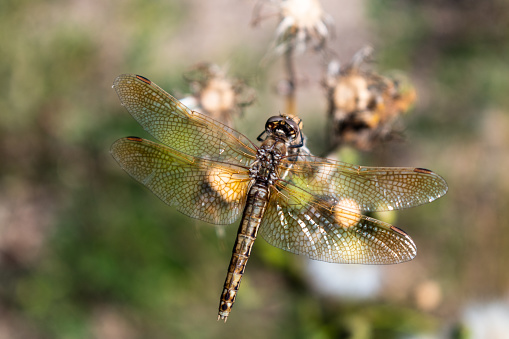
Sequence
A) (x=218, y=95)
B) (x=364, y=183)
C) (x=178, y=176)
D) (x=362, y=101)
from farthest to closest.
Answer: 1. (x=218, y=95)
2. (x=362, y=101)
3. (x=178, y=176)
4. (x=364, y=183)

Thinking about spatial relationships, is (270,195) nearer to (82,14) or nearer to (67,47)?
(67,47)

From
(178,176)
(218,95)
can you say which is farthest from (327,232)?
(218,95)

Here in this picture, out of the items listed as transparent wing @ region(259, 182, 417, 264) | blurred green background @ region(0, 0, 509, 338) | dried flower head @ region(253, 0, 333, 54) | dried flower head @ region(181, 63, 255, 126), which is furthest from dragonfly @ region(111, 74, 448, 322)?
blurred green background @ region(0, 0, 509, 338)

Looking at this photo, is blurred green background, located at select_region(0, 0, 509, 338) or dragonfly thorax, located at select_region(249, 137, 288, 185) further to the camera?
blurred green background, located at select_region(0, 0, 509, 338)

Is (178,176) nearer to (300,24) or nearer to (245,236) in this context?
(245,236)

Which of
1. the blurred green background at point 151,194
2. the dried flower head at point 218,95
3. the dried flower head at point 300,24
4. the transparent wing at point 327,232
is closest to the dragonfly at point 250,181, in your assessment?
the transparent wing at point 327,232

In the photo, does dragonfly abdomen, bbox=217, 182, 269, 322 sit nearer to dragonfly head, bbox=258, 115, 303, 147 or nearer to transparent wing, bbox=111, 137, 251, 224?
transparent wing, bbox=111, 137, 251, 224

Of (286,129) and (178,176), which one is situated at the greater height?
(286,129)

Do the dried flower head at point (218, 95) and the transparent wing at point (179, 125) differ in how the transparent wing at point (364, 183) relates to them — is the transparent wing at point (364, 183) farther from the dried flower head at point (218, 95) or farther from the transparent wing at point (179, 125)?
the dried flower head at point (218, 95)
